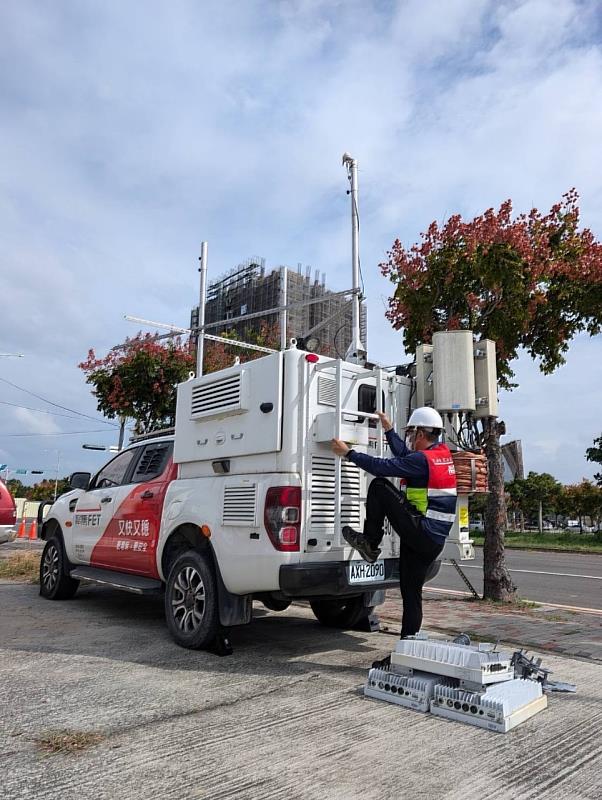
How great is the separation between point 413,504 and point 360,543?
495 millimetres

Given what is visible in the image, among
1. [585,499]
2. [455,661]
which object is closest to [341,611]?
[455,661]

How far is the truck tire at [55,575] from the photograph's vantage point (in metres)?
7.79

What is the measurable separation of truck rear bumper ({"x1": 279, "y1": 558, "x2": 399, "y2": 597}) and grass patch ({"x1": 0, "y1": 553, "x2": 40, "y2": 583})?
22.1ft

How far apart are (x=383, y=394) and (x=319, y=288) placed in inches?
887

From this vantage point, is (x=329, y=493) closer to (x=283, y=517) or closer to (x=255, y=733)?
(x=283, y=517)

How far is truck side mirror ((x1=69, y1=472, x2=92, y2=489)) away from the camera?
7523 millimetres

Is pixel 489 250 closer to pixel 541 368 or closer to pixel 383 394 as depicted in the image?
pixel 541 368

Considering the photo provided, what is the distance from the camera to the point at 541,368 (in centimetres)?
909

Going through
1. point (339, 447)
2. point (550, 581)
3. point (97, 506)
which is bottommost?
point (550, 581)

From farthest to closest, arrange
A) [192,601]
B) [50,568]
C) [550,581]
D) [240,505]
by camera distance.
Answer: [550,581] → [50,568] → [192,601] → [240,505]

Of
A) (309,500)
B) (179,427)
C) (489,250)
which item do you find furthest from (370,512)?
(489,250)

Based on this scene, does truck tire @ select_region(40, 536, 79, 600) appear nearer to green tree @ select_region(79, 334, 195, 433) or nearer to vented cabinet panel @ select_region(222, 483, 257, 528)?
vented cabinet panel @ select_region(222, 483, 257, 528)

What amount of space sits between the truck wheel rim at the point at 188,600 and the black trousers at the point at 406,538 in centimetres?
146

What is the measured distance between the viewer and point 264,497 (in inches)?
185
